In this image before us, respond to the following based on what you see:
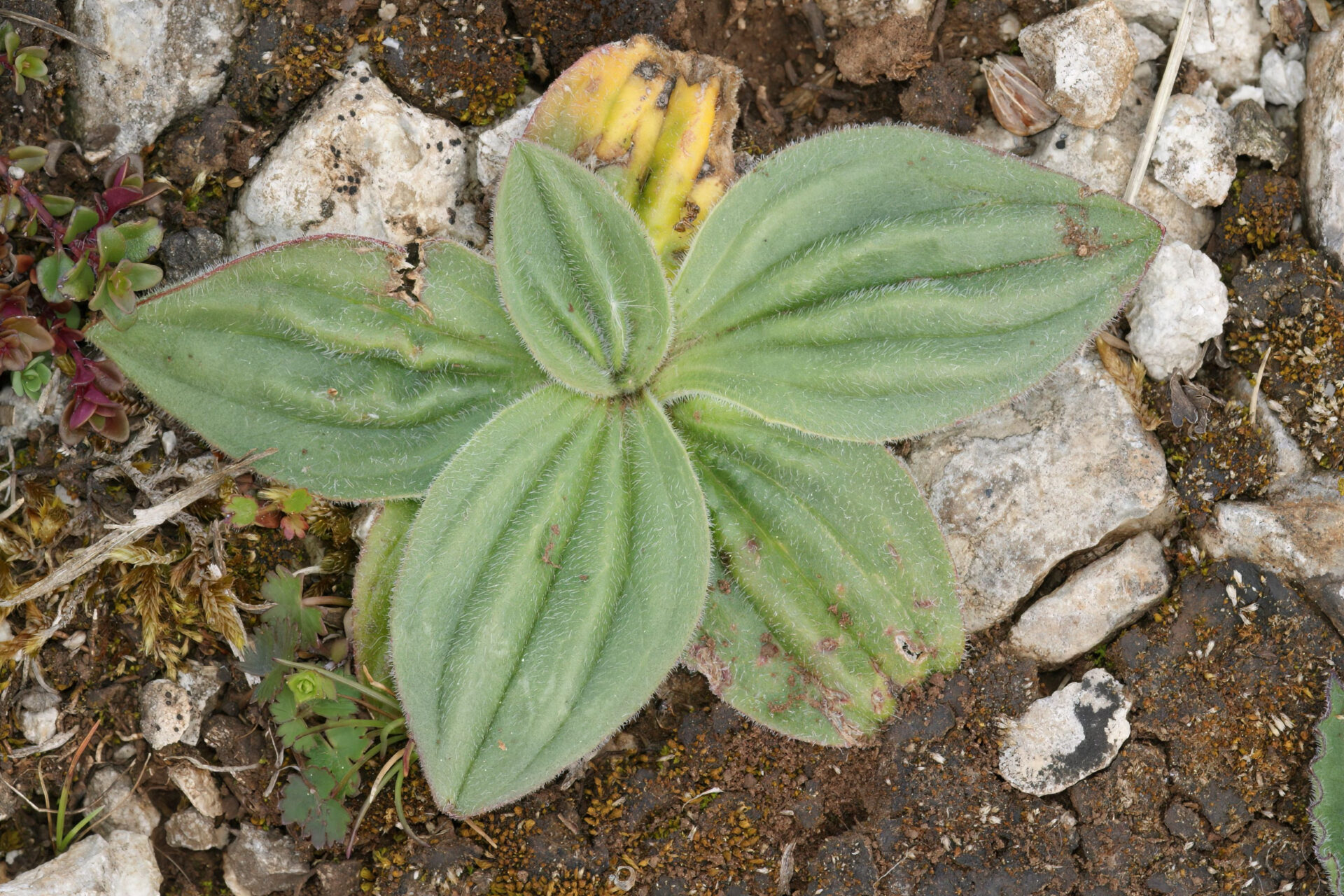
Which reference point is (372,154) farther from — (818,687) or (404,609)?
(818,687)

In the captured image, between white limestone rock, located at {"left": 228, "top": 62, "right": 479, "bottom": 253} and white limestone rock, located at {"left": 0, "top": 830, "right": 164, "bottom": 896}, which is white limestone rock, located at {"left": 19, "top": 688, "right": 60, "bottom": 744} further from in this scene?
white limestone rock, located at {"left": 228, "top": 62, "right": 479, "bottom": 253}

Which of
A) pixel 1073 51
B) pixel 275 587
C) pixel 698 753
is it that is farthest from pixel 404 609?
pixel 1073 51

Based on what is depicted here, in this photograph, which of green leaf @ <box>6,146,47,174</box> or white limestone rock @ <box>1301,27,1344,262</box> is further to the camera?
white limestone rock @ <box>1301,27,1344,262</box>

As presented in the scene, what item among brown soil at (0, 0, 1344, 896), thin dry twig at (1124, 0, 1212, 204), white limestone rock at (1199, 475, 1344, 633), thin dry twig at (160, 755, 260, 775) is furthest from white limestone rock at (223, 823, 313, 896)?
thin dry twig at (1124, 0, 1212, 204)

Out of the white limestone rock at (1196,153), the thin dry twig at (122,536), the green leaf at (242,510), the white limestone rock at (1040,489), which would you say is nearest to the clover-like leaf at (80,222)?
the thin dry twig at (122,536)

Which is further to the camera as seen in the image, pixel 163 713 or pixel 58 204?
pixel 163 713

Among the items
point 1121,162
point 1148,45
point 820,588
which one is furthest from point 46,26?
point 1148,45

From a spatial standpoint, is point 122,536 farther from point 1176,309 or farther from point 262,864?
point 1176,309
